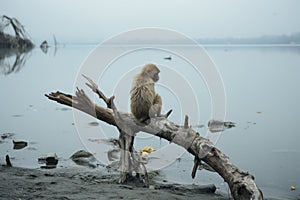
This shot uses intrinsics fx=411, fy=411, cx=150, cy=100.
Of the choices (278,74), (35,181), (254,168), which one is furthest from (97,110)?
(278,74)

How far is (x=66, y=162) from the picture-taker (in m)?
8.36

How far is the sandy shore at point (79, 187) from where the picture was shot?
5.71m

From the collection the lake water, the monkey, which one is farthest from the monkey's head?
the lake water

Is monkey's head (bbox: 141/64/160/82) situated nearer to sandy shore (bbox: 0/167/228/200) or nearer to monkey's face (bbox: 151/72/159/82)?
monkey's face (bbox: 151/72/159/82)

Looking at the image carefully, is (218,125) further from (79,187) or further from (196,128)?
(79,187)

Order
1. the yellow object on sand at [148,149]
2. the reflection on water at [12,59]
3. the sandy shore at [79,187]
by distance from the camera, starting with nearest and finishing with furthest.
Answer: the sandy shore at [79,187]
the yellow object on sand at [148,149]
the reflection on water at [12,59]

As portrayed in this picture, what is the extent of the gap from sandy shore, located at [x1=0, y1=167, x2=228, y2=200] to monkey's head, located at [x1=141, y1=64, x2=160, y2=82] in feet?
5.74

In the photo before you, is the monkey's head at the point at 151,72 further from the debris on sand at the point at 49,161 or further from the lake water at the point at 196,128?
the debris on sand at the point at 49,161

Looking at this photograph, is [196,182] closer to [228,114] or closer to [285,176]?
[285,176]

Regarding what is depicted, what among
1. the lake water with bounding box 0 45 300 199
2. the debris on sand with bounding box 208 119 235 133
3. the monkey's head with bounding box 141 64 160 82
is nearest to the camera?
the monkey's head with bounding box 141 64 160 82

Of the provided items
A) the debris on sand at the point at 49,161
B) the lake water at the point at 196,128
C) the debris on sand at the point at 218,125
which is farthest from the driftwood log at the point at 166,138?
the debris on sand at the point at 218,125

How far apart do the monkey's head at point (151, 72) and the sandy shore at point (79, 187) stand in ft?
5.74

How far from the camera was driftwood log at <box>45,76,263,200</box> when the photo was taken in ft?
16.9

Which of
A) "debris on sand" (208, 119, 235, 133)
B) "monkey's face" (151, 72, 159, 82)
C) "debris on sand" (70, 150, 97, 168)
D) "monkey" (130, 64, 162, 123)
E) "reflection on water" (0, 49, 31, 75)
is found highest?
"reflection on water" (0, 49, 31, 75)
